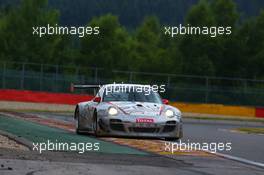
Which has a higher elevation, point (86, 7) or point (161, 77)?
point (86, 7)

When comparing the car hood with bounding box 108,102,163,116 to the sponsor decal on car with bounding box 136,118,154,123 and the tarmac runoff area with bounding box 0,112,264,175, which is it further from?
the tarmac runoff area with bounding box 0,112,264,175

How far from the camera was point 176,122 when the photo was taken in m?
17.7

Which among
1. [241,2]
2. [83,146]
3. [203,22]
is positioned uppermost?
[241,2]

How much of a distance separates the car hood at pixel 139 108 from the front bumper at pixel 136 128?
232mm

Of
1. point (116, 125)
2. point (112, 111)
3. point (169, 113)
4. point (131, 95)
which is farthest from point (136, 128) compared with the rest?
point (131, 95)

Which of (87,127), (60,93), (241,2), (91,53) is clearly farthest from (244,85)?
(241,2)

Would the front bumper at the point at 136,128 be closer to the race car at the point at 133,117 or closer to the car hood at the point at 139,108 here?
the race car at the point at 133,117

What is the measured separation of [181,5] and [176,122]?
128m

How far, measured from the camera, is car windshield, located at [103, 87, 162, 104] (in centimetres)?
1852

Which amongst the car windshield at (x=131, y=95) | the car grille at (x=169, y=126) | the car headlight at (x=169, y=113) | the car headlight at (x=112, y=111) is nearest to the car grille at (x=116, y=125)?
the car headlight at (x=112, y=111)

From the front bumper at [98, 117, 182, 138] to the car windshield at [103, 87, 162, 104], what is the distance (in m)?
1.08

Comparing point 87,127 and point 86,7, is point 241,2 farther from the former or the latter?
→ point 87,127

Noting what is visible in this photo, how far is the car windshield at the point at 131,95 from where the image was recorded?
18.5 m

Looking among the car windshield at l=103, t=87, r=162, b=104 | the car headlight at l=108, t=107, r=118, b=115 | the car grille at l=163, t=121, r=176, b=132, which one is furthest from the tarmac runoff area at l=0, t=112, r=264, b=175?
the car windshield at l=103, t=87, r=162, b=104
